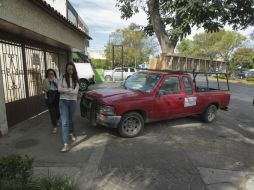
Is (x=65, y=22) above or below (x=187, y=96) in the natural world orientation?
above

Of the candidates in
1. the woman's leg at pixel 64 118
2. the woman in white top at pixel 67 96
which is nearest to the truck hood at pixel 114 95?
the woman in white top at pixel 67 96

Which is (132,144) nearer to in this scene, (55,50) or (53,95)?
(53,95)

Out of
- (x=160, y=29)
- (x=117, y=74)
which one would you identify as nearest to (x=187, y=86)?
(x=160, y=29)

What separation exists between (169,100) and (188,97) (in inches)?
31.3

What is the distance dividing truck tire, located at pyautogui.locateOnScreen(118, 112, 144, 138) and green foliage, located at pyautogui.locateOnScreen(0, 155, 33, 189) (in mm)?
2942

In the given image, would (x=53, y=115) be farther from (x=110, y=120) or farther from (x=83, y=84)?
(x=83, y=84)

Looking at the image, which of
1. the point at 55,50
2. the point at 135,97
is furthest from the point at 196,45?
the point at 135,97

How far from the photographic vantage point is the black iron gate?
21.0 ft

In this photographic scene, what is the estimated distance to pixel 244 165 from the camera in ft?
14.9

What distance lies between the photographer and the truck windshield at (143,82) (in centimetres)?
618

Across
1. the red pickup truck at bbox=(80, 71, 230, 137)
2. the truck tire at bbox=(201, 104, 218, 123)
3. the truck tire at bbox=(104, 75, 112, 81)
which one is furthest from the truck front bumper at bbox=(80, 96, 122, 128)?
the truck tire at bbox=(104, 75, 112, 81)

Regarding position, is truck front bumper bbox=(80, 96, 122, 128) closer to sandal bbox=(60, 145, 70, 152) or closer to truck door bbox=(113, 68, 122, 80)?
sandal bbox=(60, 145, 70, 152)

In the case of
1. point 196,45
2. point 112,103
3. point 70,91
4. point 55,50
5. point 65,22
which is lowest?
point 112,103

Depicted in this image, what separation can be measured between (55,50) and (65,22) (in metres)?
2.65
